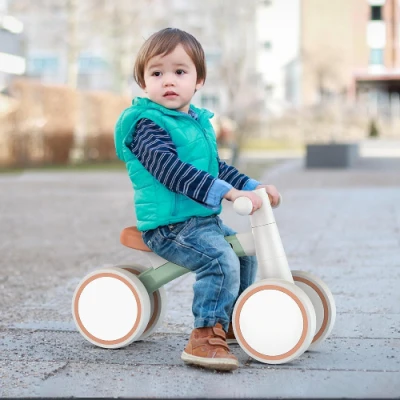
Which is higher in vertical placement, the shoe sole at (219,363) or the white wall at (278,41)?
the white wall at (278,41)

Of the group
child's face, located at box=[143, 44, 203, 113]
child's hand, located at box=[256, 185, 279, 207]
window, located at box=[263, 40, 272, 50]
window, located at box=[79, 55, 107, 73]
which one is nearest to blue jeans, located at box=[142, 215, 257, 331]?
child's hand, located at box=[256, 185, 279, 207]

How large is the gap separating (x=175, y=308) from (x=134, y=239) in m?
1.15

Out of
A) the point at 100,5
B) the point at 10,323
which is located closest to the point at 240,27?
the point at 100,5

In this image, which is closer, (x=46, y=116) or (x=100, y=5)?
(x=46, y=116)

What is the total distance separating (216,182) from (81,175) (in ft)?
50.1

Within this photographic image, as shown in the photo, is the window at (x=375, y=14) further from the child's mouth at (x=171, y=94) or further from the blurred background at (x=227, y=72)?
the child's mouth at (x=171, y=94)

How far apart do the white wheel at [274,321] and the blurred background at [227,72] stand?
27.3ft

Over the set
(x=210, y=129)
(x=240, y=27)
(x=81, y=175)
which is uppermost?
(x=240, y=27)

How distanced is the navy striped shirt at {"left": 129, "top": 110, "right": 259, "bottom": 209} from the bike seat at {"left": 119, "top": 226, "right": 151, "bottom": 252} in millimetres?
345

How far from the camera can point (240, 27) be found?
38812 millimetres

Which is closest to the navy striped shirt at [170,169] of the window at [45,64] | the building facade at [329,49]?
the building facade at [329,49]

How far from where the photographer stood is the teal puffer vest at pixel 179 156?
398 cm

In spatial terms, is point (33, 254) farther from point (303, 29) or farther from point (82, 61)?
point (82, 61)

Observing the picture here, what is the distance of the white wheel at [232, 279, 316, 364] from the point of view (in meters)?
3.81
